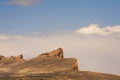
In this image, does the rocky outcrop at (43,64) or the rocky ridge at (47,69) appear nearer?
the rocky ridge at (47,69)

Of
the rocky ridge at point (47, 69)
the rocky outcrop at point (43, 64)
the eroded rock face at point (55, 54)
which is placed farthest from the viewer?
the eroded rock face at point (55, 54)

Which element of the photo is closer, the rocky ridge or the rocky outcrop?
the rocky ridge

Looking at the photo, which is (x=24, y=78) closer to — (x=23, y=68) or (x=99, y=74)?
(x=99, y=74)

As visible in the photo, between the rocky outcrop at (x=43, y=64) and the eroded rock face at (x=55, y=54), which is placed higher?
the eroded rock face at (x=55, y=54)

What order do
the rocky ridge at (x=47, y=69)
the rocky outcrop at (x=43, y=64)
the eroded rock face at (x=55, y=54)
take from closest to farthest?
the rocky ridge at (x=47, y=69) < the rocky outcrop at (x=43, y=64) < the eroded rock face at (x=55, y=54)

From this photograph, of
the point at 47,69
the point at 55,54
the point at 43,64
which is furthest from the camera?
the point at 55,54

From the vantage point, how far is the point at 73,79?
39.6 m

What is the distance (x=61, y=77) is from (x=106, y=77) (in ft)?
21.8

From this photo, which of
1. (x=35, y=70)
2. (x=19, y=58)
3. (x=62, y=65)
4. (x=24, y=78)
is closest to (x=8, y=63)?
(x=19, y=58)

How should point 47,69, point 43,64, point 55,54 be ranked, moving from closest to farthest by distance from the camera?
point 47,69
point 43,64
point 55,54

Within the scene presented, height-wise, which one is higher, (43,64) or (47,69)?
(43,64)

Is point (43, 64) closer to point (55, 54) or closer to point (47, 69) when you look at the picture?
point (47, 69)

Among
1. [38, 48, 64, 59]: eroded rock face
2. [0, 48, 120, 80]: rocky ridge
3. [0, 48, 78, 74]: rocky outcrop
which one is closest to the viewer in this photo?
[0, 48, 120, 80]: rocky ridge

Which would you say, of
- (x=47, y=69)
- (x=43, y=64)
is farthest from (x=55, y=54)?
(x=47, y=69)
